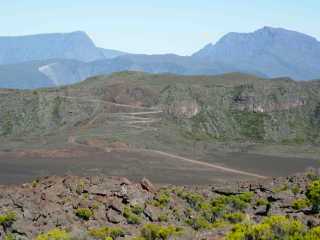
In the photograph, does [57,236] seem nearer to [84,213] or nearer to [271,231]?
[84,213]

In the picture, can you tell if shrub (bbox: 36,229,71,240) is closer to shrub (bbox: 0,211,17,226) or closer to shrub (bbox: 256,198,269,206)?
shrub (bbox: 0,211,17,226)

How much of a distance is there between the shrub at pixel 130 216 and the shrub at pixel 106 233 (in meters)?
4.12

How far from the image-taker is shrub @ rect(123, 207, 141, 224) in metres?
41.7

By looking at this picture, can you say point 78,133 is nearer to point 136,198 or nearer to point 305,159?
point 305,159

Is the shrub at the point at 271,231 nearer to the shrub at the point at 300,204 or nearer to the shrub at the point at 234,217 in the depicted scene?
the shrub at the point at 300,204

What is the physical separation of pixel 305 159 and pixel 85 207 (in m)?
84.6

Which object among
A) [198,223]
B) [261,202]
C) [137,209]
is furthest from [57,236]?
[261,202]

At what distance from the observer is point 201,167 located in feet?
350

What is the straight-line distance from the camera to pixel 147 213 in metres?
44.2

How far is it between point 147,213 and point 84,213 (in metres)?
4.75

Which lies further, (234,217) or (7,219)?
(234,217)

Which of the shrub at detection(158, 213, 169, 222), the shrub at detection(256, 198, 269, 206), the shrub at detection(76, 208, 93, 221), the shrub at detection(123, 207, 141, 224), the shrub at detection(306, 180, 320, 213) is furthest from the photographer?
the shrub at detection(256, 198, 269, 206)

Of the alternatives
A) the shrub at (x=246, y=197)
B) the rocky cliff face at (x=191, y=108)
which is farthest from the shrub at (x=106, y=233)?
the rocky cliff face at (x=191, y=108)

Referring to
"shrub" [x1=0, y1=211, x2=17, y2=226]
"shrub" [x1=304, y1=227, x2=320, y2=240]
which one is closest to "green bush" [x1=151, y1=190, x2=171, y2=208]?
"shrub" [x1=0, y1=211, x2=17, y2=226]
